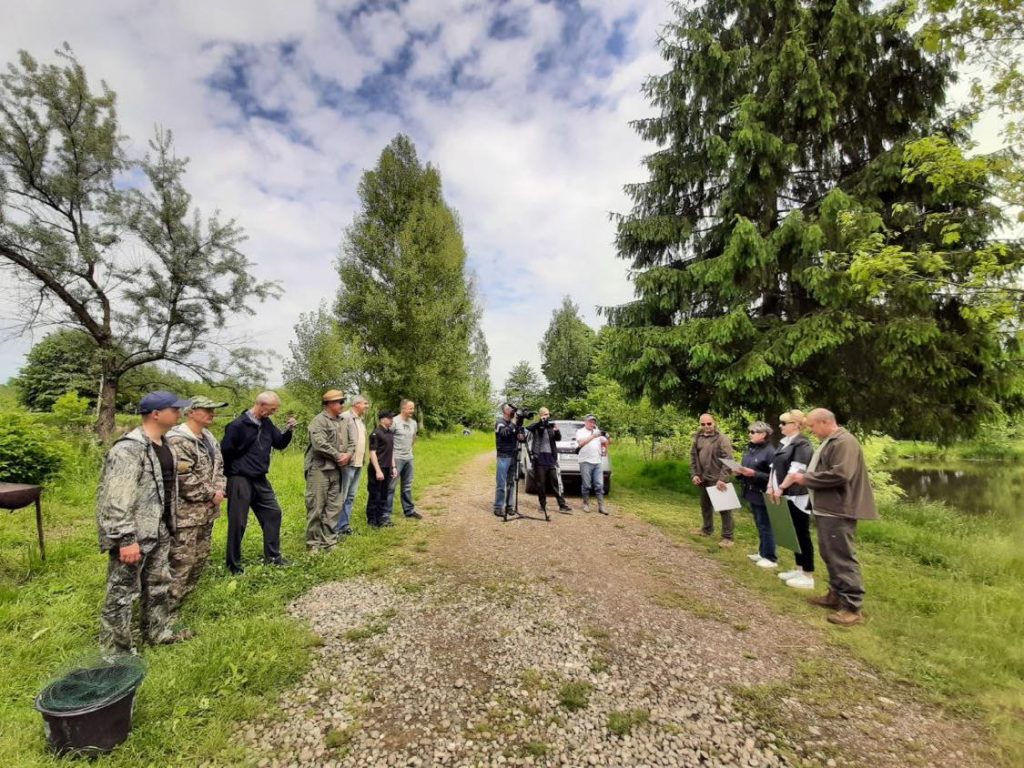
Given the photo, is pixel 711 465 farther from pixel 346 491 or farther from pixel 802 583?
pixel 346 491

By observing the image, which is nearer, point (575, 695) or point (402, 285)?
point (575, 695)

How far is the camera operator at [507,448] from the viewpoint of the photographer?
830cm

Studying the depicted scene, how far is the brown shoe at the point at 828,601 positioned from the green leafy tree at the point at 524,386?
33.5 m

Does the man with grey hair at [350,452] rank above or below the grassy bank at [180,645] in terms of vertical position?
above

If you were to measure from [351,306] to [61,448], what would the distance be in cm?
1604

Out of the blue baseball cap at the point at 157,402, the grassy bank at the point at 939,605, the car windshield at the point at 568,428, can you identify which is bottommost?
the grassy bank at the point at 939,605

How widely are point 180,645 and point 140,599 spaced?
1.55ft

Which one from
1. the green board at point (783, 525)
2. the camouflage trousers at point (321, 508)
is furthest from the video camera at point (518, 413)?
the green board at point (783, 525)

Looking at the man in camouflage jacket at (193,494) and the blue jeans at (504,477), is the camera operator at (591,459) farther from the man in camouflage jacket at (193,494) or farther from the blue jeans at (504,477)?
the man in camouflage jacket at (193,494)

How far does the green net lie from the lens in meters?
2.38

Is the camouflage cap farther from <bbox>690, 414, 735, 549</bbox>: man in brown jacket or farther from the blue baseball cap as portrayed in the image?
<bbox>690, 414, 735, 549</bbox>: man in brown jacket

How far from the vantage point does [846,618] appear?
14.4 feet

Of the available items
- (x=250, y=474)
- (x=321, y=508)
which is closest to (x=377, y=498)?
(x=321, y=508)

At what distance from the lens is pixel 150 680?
300 centimetres
